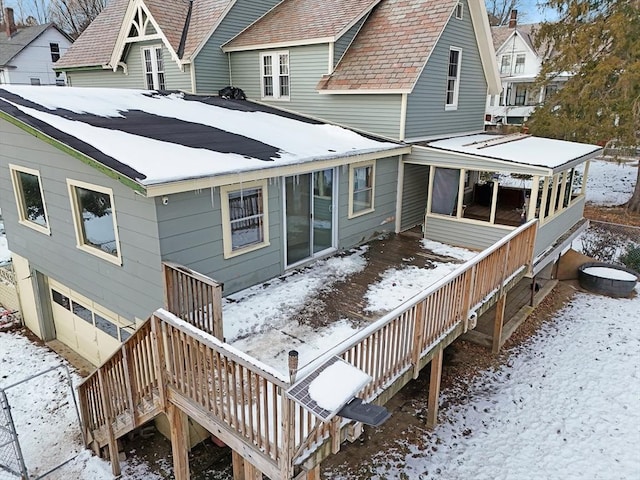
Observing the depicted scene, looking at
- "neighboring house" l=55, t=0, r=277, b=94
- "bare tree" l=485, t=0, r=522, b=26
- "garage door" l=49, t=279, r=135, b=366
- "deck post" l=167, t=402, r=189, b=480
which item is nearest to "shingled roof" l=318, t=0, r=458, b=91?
"neighboring house" l=55, t=0, r=277, b=94

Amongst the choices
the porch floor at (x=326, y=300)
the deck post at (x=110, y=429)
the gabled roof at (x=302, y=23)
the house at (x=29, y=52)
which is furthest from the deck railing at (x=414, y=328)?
the house at (x=29, y=52)

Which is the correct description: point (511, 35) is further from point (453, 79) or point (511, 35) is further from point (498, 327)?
point (498, 327)

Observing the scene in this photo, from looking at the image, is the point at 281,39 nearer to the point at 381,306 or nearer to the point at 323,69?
the point at 323,69

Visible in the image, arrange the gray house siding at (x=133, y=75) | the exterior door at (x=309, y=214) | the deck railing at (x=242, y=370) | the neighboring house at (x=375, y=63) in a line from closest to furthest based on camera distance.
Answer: the deck railing at (x=242, y=370), the exterior door at (x=309, y=214), the neighboring house at (x=375, y=63), the gray house siding at (x=133, y=75)

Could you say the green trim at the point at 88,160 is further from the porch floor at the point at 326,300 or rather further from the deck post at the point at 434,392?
the deck post at the point at 434,392

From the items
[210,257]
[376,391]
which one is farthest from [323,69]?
[376,391]

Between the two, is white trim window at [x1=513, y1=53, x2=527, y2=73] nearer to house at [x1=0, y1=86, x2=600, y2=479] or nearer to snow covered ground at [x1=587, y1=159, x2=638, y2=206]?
snow covered ground at [x1=587, y1=159, x2=638, y2=206]
